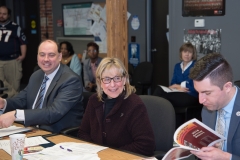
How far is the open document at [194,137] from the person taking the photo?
206 cm

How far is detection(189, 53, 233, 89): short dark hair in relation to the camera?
2.07 metres

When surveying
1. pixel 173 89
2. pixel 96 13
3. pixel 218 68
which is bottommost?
pixel 173 89

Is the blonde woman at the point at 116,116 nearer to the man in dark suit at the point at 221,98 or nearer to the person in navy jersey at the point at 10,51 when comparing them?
the man in dark suit at the point at 221,98

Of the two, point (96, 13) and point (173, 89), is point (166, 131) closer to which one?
point (173, 89)

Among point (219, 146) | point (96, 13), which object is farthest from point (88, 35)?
point (219, 146)

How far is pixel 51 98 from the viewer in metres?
3.18

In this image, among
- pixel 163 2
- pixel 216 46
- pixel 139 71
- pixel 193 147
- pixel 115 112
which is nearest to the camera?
pixel 193 147

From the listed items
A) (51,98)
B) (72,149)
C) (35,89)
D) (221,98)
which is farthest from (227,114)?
(35,89)

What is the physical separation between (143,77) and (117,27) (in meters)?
1.95

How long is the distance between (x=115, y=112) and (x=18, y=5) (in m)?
7.70

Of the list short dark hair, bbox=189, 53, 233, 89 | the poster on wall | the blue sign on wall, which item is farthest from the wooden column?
the blue sign on wall

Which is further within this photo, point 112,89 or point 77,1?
point 77,1

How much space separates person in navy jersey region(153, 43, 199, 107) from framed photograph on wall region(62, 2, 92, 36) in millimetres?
3166

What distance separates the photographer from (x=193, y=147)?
2076 millimetres
